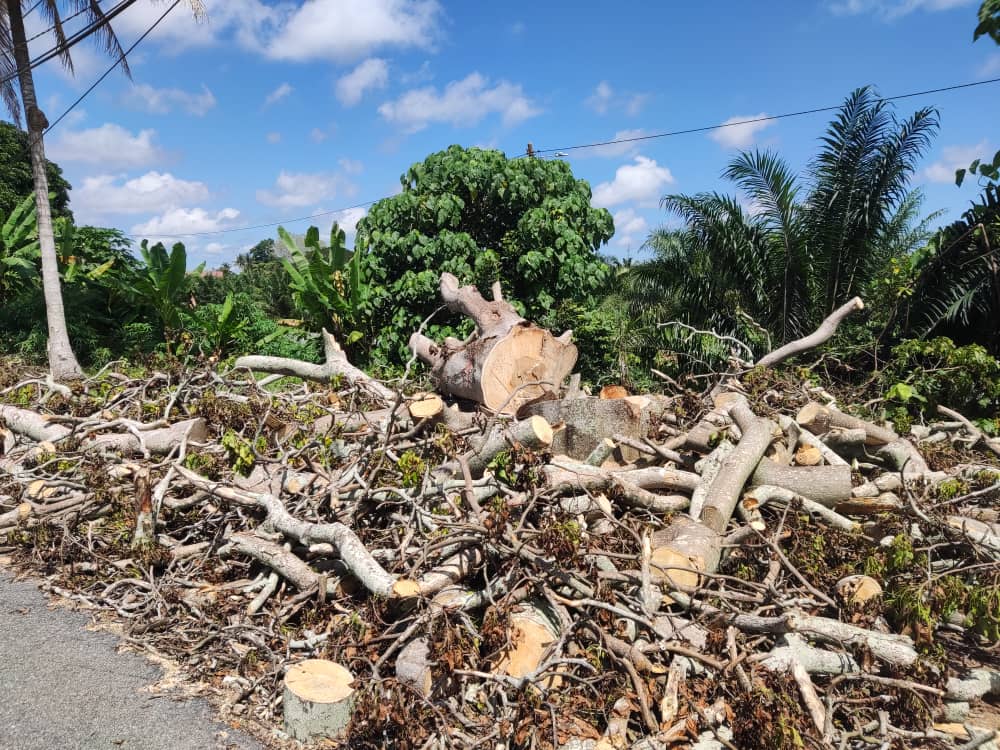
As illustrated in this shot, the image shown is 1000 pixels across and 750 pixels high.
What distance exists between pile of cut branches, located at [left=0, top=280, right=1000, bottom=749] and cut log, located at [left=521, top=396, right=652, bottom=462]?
0.02 meters

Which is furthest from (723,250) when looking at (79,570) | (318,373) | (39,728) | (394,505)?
(39,728)

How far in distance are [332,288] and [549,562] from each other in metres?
9.38

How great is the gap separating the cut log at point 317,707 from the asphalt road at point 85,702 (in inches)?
7.5

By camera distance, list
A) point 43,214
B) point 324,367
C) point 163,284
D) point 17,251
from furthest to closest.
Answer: point 17,251, point 163,284, point 43,214, point 324,367

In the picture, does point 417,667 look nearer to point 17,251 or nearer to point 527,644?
point 527,644

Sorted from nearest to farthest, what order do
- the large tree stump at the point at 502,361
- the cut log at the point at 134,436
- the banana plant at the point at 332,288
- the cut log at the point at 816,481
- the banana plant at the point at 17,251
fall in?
the cut log at the point at 816,481
the cut log at the point at 134,436
the large tree stump at the point at 502,361
the banana plant at the point at 332,288
the banana plant at the point at 17,251

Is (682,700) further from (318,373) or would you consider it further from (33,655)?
(318,373)

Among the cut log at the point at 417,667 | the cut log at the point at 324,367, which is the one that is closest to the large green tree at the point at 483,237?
the cut log at the point at 324,367

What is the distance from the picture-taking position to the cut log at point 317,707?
3.17 metres

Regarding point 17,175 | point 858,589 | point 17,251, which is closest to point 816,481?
point 858,589

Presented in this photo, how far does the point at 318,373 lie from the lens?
7535mm

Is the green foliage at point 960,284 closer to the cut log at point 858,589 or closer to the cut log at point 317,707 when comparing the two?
the cut log at point 858,589

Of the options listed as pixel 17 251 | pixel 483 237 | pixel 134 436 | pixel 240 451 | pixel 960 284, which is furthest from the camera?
pixel 17 251

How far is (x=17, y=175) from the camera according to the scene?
22766 mm
